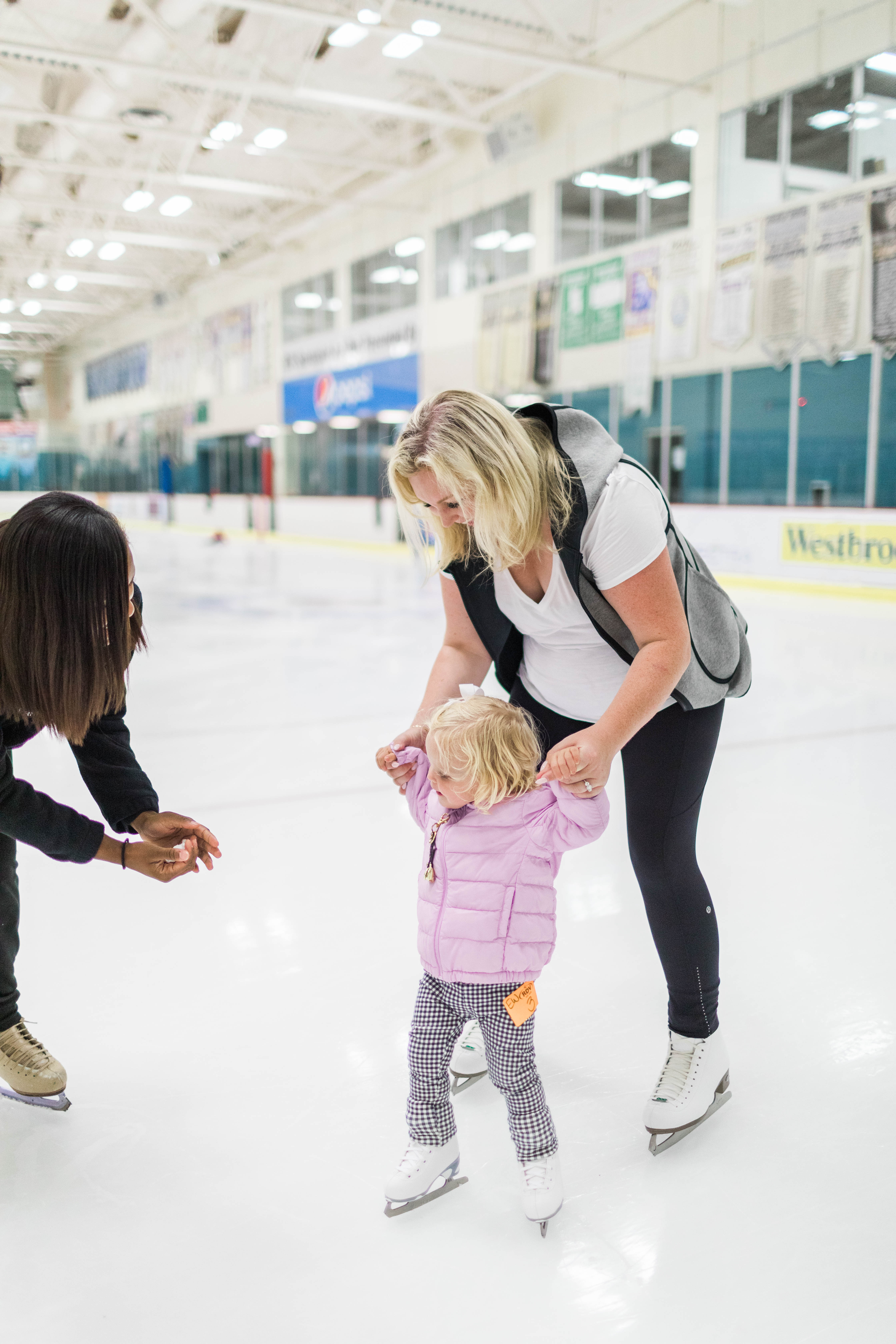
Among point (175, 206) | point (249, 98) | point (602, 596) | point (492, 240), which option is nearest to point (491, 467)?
point (602, 596)

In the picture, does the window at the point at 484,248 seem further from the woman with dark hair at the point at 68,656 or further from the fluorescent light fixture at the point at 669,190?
the woman with dark hair at the point at 68,656

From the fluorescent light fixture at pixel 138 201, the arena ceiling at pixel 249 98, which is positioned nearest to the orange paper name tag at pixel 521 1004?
the arena ceiling at pixel 249 98

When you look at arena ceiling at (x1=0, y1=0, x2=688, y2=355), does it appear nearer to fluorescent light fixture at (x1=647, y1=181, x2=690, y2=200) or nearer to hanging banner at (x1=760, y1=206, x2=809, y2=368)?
fluorescent light fixture at (x1=647, y1=181, x2=690, y2=200)

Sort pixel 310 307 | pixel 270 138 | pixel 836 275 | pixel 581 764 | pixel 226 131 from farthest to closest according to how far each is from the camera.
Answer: pixel 310 307 < pixel 270 138 < pixel 226 131 < pixel 836 275 < pixel 581 764

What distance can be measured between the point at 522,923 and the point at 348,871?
1.47m

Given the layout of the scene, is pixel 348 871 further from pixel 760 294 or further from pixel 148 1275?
pixel 760 294

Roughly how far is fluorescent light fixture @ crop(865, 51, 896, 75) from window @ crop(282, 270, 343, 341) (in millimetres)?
12790

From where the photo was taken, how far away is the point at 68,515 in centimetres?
142

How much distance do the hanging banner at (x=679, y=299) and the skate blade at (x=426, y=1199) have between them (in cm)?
1309

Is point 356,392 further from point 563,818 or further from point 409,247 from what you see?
point 563,818

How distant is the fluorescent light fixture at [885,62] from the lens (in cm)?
1064

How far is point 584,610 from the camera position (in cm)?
152

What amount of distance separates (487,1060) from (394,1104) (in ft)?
0.97

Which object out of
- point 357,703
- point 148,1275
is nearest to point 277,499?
point 357,703
